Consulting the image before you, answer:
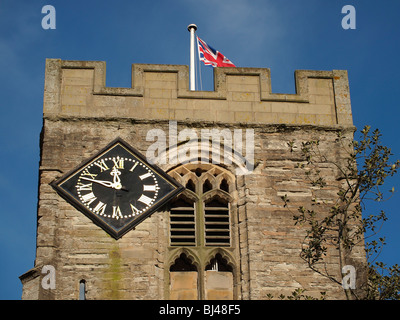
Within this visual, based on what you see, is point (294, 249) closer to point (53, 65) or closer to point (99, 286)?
point (99, 286)

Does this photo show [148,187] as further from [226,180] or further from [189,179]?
[226,180]

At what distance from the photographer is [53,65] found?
76.0ft

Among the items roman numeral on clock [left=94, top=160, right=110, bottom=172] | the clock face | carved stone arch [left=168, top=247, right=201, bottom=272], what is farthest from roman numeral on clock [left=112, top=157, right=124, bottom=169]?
carved stone arch [left=168, top=247, right=201, bottom=272]

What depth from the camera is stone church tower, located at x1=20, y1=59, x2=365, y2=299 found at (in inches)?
825

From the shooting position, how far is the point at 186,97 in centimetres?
2295

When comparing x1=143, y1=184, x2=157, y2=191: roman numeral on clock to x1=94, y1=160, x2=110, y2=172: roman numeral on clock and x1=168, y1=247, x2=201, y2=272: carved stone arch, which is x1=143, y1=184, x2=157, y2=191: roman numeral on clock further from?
x1=168, y1=247, x2=201, y2=272: carved stone arch

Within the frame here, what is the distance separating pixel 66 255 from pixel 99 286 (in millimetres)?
816

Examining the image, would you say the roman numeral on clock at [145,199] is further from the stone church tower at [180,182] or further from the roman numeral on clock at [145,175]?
the roman numeral on clock at [145,175]

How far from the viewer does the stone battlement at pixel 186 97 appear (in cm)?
2269

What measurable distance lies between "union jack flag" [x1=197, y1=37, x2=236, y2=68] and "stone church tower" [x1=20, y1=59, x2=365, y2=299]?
4.14 ft

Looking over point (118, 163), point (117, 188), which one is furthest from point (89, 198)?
point (118, 163)

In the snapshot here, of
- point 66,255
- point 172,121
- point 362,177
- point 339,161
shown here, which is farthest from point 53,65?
point 362,177

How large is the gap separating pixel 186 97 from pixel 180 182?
69.2 inches

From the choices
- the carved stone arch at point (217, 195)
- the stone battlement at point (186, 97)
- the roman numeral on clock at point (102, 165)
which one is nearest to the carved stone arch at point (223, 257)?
the carved stone arch at point (217, 195)
